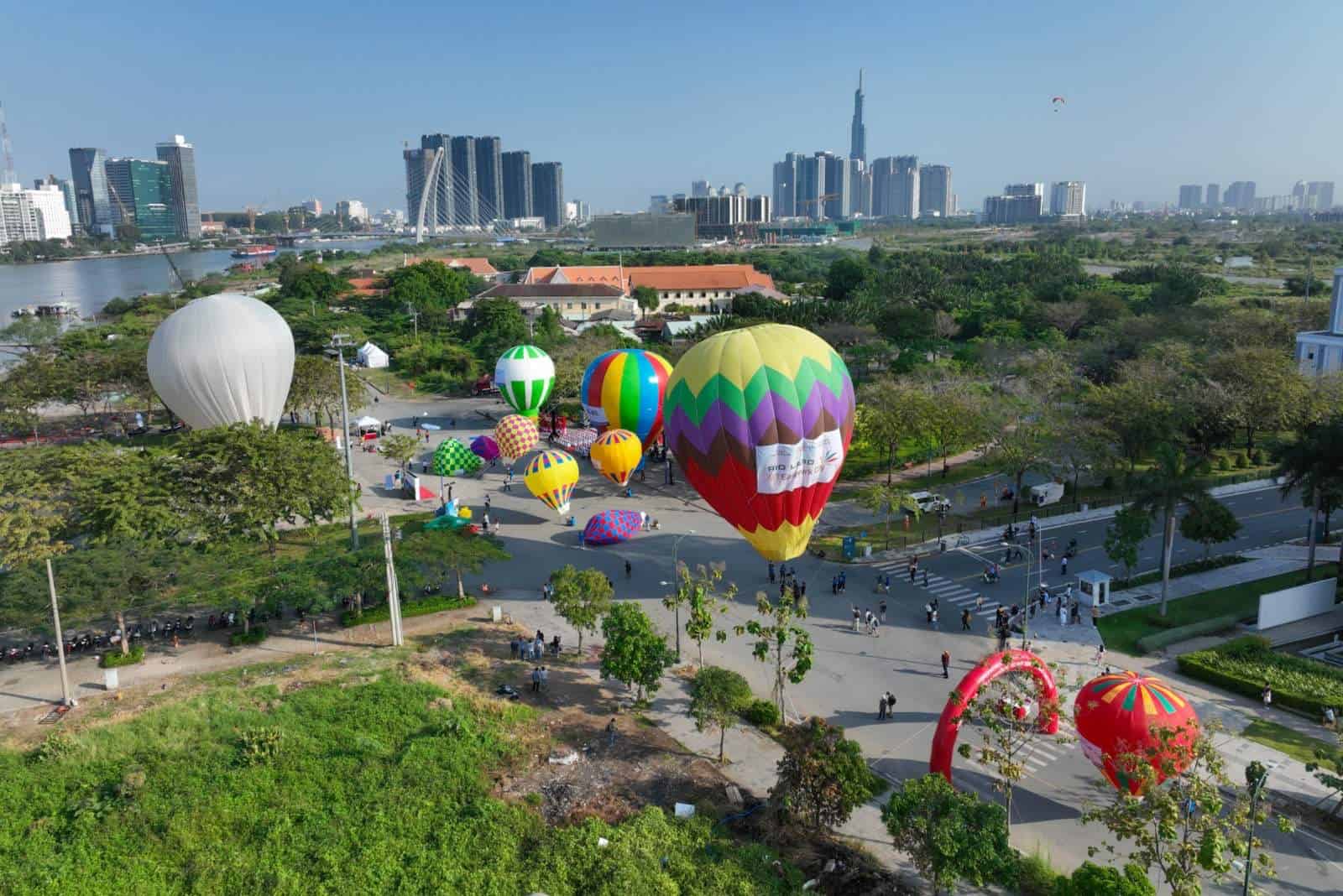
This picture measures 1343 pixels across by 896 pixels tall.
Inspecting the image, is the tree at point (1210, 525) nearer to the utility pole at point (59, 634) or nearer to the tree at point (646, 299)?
the utility pole at point (59, 634)

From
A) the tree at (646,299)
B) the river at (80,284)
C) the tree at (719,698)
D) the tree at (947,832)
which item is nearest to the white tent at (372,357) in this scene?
the tree at (646,299)

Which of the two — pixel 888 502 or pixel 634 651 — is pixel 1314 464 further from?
pixel 634 651

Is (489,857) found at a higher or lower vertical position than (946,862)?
lower

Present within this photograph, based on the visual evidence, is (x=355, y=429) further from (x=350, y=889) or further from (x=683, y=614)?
(x=350, y=889)

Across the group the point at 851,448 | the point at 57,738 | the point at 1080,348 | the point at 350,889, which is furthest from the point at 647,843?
the point at 1080,348

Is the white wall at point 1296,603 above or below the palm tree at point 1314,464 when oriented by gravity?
below

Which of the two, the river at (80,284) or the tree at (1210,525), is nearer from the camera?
the tree at (1210,525)

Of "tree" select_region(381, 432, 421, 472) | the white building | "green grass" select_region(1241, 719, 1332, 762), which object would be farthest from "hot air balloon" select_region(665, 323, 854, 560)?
the white building

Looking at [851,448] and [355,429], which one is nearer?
[851,448]
